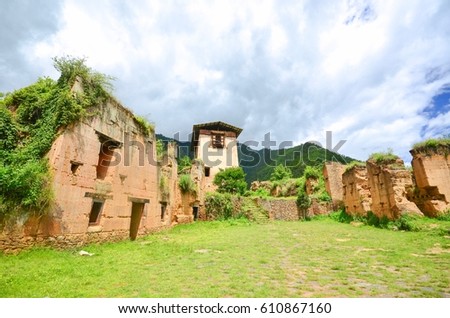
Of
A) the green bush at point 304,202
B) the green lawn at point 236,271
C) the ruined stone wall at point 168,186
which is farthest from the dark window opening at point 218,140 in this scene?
the green lawn at point 236,271

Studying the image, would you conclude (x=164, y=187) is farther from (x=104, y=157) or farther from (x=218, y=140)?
(x=218, y=140)

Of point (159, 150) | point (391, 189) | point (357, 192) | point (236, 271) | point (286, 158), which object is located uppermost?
point (286, 158)

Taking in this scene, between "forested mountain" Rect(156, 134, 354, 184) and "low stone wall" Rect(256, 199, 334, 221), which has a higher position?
"forested mountain" Rect(156, 134, 354, 184)

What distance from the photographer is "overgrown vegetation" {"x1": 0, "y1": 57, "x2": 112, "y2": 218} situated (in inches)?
295

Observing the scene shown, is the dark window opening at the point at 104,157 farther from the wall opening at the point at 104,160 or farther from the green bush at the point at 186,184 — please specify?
the green bush at the point at 186,184

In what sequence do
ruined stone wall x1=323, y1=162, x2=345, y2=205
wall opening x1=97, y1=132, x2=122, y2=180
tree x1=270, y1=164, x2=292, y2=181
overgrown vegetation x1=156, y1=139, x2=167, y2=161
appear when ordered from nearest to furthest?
wall opening x1=97, y1=132, x2=122, y2=180
overgrown vegetation x1=156, y1=139, x2=167, y2=161
ruined stone wall x1=323, y1=162, x2=345, y2=205
tree x1=270, y1=164, x2=292, y2=181

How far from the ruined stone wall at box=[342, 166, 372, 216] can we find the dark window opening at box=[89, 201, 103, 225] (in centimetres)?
1700

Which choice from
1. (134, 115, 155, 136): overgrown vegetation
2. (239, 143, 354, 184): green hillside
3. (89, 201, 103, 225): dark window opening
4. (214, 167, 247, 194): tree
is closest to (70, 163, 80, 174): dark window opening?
(89, 201, 103, 225): dark window opening

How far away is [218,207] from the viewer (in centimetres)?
2153

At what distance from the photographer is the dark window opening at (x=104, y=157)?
11.2 meters

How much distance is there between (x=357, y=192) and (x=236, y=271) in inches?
639

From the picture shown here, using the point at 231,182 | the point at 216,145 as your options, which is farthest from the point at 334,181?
the point at 216,145

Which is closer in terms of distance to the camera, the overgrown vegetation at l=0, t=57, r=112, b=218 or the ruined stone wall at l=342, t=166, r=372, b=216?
the overgrown vegetation at l=0, t=57, r=112, b=218

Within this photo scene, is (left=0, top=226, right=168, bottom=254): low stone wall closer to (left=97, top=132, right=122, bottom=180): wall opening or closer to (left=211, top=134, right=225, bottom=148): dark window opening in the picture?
(left=97, top=132, right=122, bottom=180): wall opening
